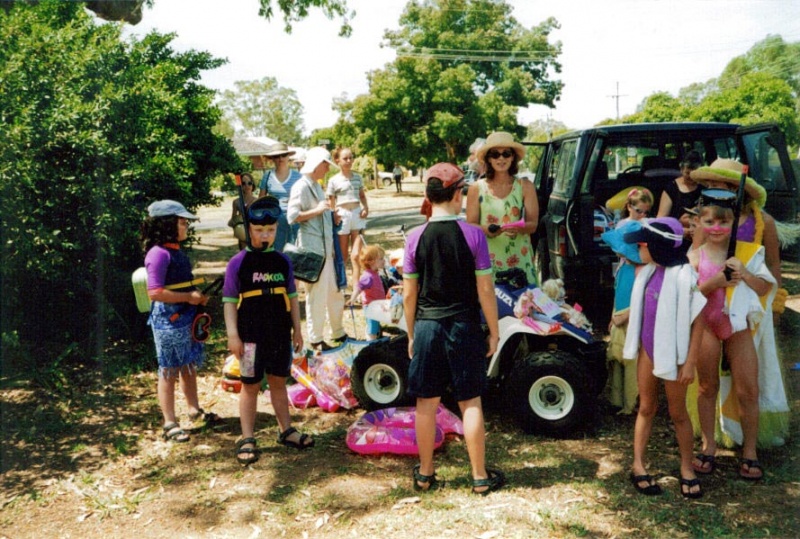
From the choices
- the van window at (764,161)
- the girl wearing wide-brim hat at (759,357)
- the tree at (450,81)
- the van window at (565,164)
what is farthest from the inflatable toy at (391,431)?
the tree at (450,81)

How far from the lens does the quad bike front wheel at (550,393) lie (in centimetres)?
421

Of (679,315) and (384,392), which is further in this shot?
(384,392)

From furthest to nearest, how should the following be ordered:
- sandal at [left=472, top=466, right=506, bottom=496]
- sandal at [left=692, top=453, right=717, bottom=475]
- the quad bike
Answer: the quad bike → sandal at [left=692, top=453, right=717, bottom=475] → sandal at [left=472, top=466, right=506, bottom=496]

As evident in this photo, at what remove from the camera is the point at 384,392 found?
188 inches

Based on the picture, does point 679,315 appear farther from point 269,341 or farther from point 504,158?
point 269,341

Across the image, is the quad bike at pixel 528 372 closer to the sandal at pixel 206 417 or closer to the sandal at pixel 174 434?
the sandal at pixel 206 417

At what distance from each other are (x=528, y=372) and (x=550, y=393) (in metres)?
0.26

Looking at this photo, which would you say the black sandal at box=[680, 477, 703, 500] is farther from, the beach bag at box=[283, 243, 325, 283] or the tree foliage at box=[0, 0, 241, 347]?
the tree foliage at box=[0, 0, 241, 347]

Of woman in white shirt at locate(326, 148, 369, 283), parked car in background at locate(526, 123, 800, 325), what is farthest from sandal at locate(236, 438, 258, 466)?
woman in white shirt at locate(326, 148, 369, 283)

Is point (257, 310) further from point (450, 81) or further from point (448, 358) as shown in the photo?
point (450, 81)

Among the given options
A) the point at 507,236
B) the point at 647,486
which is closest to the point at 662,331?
the point at 647,486

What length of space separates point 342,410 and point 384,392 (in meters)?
0.45

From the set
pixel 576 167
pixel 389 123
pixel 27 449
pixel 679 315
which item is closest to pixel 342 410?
pixel 27 449

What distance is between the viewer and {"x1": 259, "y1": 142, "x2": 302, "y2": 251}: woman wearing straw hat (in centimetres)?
680
